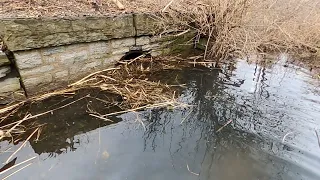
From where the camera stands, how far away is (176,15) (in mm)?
4832

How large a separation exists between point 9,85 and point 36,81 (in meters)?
0.32

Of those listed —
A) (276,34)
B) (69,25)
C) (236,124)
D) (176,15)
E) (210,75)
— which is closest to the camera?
(236,124)

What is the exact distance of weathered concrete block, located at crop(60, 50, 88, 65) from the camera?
3.59m

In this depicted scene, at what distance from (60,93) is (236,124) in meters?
2.37

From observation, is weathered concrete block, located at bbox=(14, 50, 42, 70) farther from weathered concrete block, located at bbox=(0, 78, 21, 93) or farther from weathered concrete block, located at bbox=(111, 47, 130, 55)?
weathered concrete block, located at bbox=(111, 47, 130, 55)

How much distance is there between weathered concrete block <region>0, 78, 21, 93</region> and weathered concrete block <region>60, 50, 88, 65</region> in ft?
2.09

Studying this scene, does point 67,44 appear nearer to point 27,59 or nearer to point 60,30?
point 60,30

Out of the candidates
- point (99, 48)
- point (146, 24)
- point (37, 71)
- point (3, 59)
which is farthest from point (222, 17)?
point (3, 59)

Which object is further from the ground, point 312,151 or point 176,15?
point 176,15

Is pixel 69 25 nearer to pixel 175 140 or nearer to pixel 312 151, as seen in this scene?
pixel 175 140

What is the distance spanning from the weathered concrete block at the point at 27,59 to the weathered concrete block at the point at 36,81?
176 mm

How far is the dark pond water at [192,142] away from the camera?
237cm

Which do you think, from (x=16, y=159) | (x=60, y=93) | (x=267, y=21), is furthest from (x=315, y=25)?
(x=16, y=159)

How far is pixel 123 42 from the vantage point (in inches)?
167
